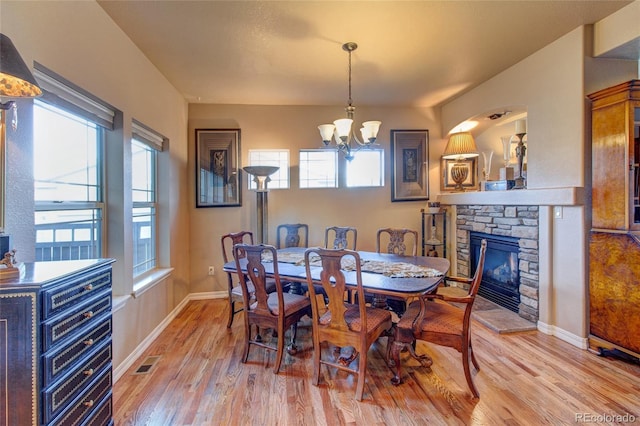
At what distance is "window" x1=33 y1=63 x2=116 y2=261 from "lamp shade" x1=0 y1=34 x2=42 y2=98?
1.68 ft

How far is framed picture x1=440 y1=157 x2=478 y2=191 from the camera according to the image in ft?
14.5

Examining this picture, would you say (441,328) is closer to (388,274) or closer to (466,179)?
(388,274)

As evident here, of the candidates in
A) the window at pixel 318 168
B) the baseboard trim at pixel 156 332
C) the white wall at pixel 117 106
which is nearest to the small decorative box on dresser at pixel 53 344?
the white wall at pixel 117 106

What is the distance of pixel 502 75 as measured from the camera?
3326 millimetres

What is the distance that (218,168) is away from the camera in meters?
4.08

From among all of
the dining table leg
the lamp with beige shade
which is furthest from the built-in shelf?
the dining table leg

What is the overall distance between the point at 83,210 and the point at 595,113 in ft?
13.8

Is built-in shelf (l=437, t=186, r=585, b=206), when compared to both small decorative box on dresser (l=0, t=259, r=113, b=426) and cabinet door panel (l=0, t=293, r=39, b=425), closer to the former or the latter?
small decorative box on dresser (l=0, t=259, r=113, b=426)

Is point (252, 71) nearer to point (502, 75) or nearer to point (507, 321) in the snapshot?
point (502, 75)

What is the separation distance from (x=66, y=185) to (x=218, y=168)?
2146mm

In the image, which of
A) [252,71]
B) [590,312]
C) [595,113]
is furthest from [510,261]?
[252,71]

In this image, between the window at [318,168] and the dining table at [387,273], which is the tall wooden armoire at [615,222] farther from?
the window at [318,168]

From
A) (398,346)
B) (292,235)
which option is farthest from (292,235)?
(398,346)

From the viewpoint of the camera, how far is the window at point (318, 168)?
14.0 feet
